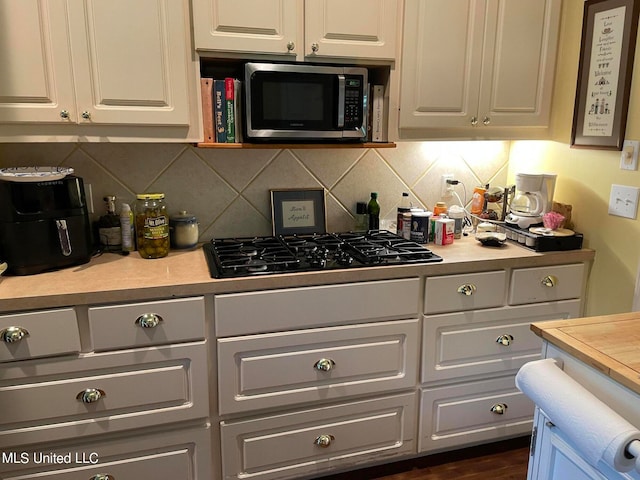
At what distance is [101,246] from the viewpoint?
2113 millimetres

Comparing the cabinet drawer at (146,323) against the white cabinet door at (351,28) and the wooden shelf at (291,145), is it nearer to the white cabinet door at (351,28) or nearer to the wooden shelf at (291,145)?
the wooden shelf at (291,145)

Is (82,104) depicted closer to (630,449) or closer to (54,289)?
(54,289)

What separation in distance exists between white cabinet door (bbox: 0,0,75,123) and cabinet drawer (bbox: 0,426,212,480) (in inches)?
45.2

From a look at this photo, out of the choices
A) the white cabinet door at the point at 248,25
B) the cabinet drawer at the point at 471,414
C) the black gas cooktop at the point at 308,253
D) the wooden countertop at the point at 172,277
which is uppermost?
the white cabinet door at the point at 248,25

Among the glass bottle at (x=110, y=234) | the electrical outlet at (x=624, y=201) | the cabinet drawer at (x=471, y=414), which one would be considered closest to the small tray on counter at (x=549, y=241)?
the electrical outlet at (x=624, y=201)

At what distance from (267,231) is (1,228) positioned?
108 centimetres

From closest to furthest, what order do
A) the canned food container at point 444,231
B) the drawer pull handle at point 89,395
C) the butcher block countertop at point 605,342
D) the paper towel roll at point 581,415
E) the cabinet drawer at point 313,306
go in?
the paper towel roll at point 581,415 → the butcher block countertop at point 605,342 → the drawer pull handle at point 89,395 → the cabinet drawer at point 313,306 → the canned food container at point 444,231

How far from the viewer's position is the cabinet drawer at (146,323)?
1671mm

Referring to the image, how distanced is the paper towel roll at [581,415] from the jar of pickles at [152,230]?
1404 mm

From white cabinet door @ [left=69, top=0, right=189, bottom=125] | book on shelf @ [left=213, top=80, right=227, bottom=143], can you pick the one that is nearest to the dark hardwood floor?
book on shelf @ [left=213, top=80, right=227, bottom=143]

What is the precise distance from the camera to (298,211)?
240 cm

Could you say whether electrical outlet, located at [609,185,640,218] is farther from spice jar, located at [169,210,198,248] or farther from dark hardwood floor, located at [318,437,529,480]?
spice jar, located at [169,210,198,248]

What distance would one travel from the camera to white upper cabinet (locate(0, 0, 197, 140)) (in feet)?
5.56

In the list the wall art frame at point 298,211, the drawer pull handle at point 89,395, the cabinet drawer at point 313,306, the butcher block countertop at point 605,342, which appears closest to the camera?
the butcher block countertop at point 605,342
